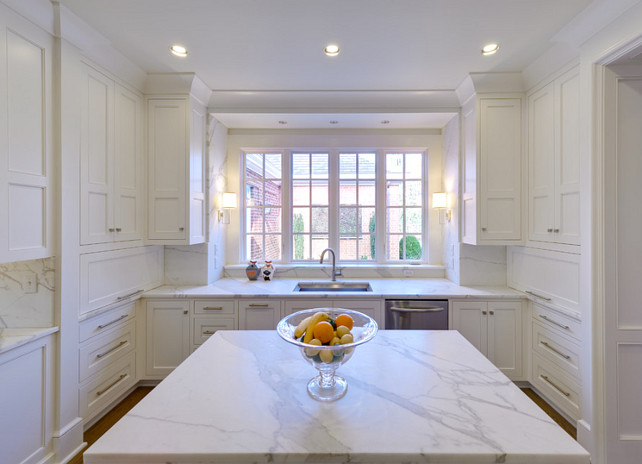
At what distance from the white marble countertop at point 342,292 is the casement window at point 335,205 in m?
0.54

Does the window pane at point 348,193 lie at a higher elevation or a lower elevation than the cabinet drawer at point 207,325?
higher

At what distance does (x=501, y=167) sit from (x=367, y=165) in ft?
4.53

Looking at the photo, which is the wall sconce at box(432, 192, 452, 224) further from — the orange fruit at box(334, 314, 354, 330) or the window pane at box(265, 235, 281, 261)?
the orange fruit at box(334, 314, 354, 330)

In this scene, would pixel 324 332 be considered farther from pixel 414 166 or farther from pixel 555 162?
pixel 414 166

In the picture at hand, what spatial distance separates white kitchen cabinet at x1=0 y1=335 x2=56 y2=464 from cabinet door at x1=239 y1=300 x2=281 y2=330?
1224mm

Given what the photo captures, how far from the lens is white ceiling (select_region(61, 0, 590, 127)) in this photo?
1.74 m

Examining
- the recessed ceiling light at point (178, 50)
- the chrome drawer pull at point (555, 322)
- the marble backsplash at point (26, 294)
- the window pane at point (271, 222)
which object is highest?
the recessed ceiling light at point (178, 50)

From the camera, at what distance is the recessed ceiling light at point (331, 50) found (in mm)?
2098

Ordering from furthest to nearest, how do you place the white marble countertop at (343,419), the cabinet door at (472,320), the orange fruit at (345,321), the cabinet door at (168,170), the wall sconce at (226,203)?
the wall sconce at (226,203) < the cabinet door at (168,170) < the cabinet door at (472,320) < the orange fruit at (345,321) < the white marble countertop at (343,419)

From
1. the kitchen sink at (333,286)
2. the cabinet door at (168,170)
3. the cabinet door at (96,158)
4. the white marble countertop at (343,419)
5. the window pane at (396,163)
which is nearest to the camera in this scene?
the white marble countertop at (343,419)

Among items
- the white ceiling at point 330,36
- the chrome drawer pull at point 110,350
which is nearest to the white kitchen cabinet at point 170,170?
the white ceiling at point 330,36

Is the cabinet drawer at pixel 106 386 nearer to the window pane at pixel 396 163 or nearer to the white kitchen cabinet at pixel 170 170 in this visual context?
the white kitchen cabinet at pixel 170 170

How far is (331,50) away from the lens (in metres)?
2.14

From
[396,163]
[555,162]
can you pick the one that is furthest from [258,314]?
[555,162]
